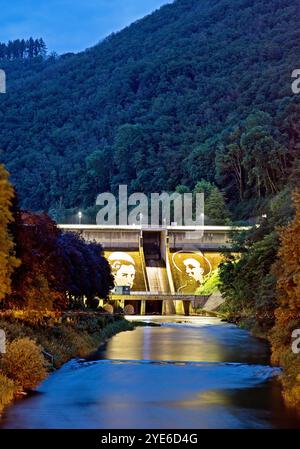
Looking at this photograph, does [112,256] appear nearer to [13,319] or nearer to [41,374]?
[13,319]

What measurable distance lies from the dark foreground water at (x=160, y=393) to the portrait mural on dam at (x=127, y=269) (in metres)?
65.2

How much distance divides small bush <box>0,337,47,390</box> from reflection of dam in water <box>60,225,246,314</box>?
229ft

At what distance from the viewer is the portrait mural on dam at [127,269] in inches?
4373

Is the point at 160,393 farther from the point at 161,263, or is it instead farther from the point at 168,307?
the point at 161,263

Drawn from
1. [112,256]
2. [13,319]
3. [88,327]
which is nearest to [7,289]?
[13,319]

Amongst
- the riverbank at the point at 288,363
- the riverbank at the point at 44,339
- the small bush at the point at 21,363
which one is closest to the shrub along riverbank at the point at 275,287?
the riverbank at the point at 288,363

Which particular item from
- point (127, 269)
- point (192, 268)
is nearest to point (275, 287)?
point (192, 268)

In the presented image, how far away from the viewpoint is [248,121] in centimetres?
16100

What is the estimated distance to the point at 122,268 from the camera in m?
114

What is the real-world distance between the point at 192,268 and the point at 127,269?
870 centimetres

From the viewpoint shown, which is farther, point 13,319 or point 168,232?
point 168,232

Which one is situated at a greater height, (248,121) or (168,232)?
(248,121)
